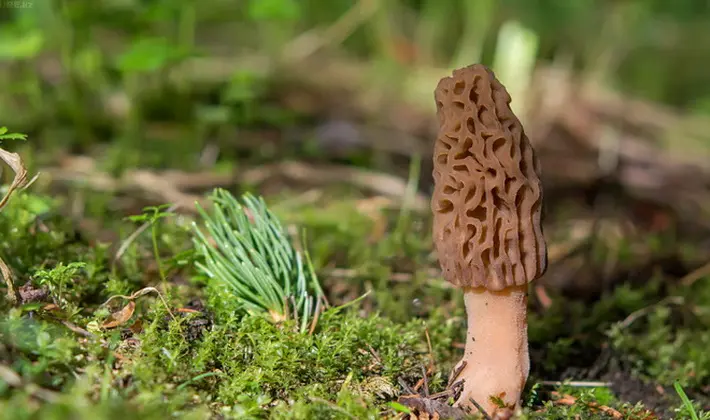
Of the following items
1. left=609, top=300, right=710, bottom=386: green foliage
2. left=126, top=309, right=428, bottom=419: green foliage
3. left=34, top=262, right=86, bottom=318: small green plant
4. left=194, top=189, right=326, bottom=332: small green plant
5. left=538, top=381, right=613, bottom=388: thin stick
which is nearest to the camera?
left=126, top=309, right=428, bottom=419: green foliage

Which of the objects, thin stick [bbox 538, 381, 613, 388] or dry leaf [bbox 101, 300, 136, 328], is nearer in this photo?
dry leaf [bbox 101, 300, 136, 328]

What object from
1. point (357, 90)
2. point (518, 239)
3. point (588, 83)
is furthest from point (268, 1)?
point (588, 83)

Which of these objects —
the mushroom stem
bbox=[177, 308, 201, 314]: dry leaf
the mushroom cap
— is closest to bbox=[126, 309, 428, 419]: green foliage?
bbox=[177, 308, 201, 314]: dry leaf

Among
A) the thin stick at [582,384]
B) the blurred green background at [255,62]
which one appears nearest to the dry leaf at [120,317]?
the thin stick at [582,384]

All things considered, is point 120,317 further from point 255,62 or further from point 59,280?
point 255,62

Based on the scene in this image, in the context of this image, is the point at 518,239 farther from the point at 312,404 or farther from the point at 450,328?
the point at 312,404

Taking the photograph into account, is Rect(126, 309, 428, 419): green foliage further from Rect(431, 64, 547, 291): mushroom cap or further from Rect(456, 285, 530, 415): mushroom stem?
Rect(431, 64, 547, 291): mushroom cap

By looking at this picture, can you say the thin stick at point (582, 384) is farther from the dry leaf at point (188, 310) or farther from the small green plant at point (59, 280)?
the small green plant at point (59, 280)
